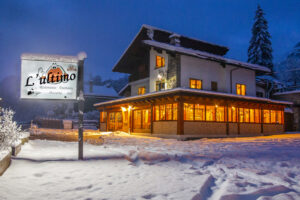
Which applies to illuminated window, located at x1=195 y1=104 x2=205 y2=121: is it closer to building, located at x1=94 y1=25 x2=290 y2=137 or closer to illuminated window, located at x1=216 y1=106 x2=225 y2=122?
building, located at x1=94 y1=25 x2=290 y2=137

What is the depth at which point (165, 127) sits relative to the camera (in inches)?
714

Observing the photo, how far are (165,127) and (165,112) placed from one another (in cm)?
111

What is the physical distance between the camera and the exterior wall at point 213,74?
765 inches

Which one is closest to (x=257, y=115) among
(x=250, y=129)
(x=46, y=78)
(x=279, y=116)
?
(x=250, y=129)

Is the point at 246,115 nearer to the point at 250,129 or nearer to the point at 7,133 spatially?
the point at 250,129

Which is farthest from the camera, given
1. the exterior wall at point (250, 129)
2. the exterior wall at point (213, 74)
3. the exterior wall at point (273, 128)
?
the exterior wall at point (273, 128)

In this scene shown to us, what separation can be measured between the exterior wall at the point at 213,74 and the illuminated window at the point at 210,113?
2.14m

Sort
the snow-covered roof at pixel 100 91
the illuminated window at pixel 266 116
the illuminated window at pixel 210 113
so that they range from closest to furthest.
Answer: the illuminated window at pixel 210 113 < the illuminated window at pixel 266 116 < the snow-covered roof at pixel 100 91

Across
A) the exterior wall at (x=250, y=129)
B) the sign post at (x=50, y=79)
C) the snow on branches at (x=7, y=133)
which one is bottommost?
the exterior wall at (x=250, y=129)

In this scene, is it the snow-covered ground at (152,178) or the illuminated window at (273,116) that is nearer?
the snow-covered ground at (152,178)

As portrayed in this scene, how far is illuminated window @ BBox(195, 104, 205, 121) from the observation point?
17.9 m

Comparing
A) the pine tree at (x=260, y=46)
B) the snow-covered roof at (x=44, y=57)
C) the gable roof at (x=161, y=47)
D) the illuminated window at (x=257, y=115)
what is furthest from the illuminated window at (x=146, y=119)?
the pine tree at (x=260, y=46)

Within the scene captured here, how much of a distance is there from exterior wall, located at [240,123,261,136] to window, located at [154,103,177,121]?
6.55m

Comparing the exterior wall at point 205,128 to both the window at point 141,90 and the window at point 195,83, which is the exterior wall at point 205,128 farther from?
the window at point 141,90
